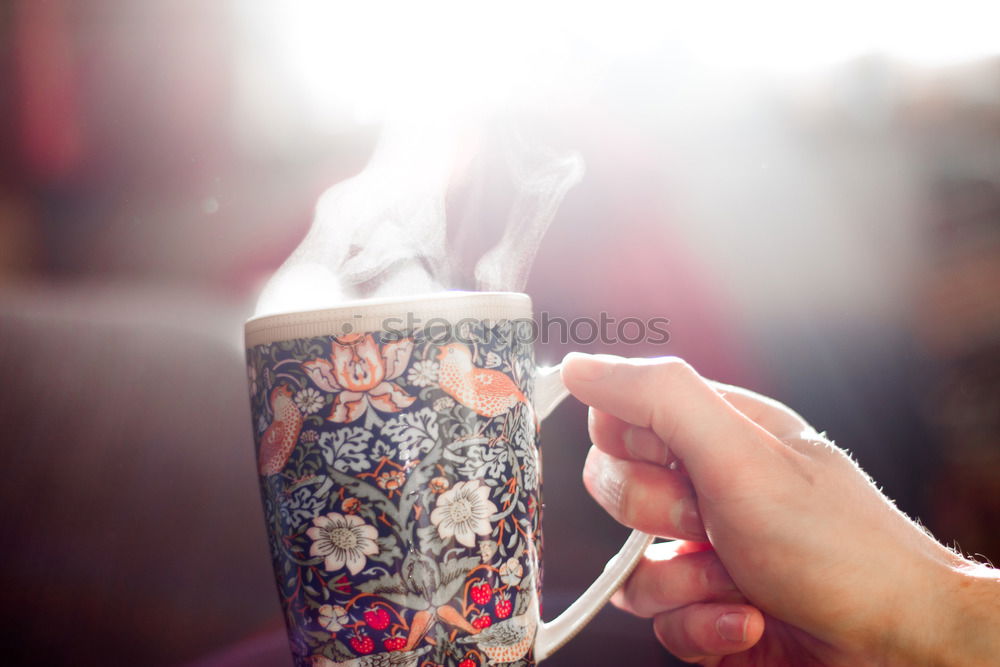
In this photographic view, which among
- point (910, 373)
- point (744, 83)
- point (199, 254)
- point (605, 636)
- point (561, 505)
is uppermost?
point (744, 83)

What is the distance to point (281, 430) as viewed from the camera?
428mm

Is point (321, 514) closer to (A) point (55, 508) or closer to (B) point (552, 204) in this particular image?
(A) point (55, 508)

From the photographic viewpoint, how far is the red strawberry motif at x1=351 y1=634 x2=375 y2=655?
406 mm

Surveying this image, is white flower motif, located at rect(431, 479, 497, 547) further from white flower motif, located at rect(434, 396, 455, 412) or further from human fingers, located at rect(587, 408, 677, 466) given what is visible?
human fingers, located at rect(587, 408, 677, 466)

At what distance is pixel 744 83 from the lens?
37.7 inches

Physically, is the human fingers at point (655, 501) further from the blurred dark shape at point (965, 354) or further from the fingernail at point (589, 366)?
the blurred dark shape at point (965, 354)

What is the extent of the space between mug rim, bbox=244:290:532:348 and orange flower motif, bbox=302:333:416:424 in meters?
0.01

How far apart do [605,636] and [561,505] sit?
0.54ft

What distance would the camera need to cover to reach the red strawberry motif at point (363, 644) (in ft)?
1.33

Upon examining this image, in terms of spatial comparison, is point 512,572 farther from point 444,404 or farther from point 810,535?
point 810,535

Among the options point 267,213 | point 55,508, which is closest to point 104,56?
point 267,213

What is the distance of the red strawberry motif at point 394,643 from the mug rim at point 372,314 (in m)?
0.19

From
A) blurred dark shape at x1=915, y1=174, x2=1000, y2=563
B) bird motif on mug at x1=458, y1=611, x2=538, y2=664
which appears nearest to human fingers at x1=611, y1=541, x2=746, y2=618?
bird motif on mug at x1=458, y1=611, x2=538, y2=664

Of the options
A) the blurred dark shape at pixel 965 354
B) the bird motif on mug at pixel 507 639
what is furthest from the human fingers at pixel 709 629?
the blurred dark shape at pixel 965 354
